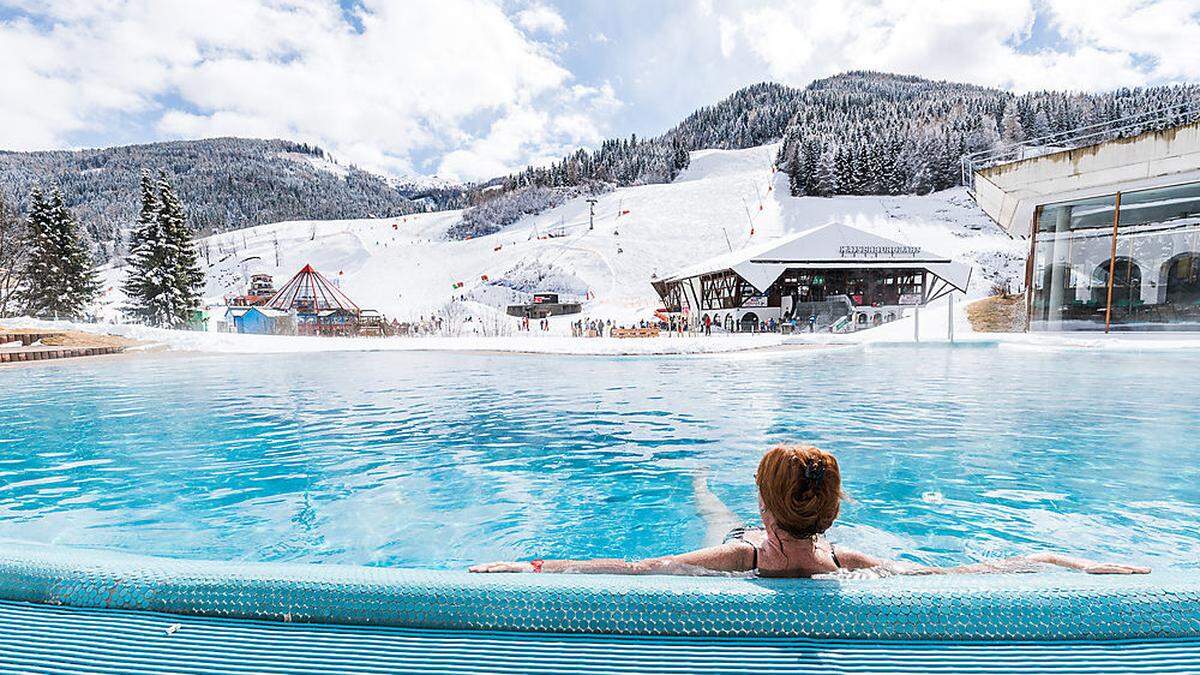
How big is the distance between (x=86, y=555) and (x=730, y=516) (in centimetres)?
→ 375

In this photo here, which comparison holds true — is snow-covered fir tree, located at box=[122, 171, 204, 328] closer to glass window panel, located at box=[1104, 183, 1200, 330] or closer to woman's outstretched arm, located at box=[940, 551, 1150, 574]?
woman's outstretched arm, located at box=[940, 551, 1150, 574]

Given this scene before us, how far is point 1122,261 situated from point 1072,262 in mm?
1394

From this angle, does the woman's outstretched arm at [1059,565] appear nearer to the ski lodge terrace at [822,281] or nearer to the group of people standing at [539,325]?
the ski lodge terrace at [822,281]

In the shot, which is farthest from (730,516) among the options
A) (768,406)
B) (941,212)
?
(941,212)

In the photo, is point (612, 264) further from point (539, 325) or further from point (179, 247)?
point (179, 247)

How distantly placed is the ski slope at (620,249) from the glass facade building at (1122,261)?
19.3m

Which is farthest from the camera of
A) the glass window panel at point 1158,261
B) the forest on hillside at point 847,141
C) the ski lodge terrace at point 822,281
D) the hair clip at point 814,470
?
the forest on hillside at point 847,141

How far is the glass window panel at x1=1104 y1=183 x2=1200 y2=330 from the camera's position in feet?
55.4

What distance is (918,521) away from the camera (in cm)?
484

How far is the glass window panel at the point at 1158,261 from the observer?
1688 centimetres

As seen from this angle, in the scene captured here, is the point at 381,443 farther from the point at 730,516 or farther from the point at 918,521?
the point at 918,521

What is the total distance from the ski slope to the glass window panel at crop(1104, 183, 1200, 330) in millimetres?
20610

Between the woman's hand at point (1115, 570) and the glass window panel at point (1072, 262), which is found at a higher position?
the glass window panel at point (1072, 262)

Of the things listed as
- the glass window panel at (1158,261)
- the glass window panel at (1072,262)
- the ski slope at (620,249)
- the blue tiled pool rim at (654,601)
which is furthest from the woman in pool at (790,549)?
the ski slope at (620,249)
